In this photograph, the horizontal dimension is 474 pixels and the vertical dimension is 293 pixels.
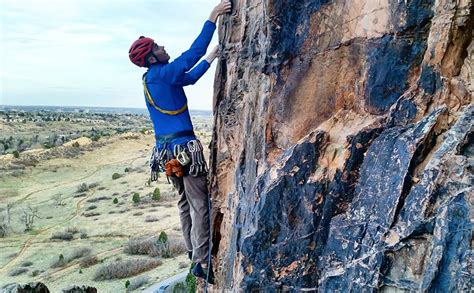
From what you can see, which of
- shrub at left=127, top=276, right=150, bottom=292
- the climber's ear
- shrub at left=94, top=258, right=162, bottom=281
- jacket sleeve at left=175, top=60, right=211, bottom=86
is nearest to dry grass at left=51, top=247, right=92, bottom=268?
shrub at left=94, top=258, right=162, bottom=281

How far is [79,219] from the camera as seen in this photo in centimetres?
2880

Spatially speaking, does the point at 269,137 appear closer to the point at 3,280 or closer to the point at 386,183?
the point at 386,183

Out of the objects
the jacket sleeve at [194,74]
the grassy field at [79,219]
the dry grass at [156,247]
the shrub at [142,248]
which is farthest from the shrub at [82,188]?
the jacket sleeve at [194,74]

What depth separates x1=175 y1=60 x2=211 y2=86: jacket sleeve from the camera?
643 cm

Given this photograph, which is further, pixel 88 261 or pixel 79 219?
pixel 79 219

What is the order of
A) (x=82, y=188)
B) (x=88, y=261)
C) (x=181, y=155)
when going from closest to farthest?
(x=181, y=155) < (x=88, y=261) < (x=82, y=188)

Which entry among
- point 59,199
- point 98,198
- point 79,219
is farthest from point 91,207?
point 59,199

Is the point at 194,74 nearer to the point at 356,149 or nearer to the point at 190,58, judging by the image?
the point at 190,58

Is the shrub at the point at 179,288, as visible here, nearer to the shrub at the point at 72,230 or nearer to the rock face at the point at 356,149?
the rock face at the point at 356,149

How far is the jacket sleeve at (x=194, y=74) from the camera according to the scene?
643 centimetres

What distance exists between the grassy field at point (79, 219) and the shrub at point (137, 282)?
0.23 meters

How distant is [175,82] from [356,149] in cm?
283

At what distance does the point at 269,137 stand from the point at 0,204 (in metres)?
32.9

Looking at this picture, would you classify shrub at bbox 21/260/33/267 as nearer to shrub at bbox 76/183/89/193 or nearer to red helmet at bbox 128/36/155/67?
shrub at bbox 76/183/89/193
